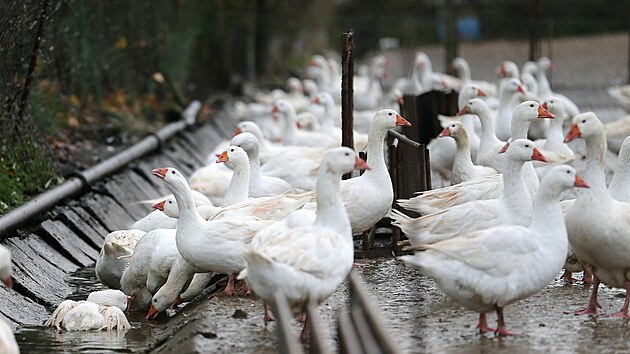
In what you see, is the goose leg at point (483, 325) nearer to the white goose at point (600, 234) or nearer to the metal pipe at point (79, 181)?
the white goose at point (600, 234)

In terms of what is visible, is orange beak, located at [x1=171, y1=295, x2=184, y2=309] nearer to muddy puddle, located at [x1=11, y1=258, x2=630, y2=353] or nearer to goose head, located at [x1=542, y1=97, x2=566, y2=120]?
muddy puddle, located at [x1=11, y1=258, x2=630, y2=353]

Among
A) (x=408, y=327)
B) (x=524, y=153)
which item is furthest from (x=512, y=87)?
(x=408, y=327)

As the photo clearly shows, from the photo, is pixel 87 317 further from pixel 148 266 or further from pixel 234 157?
pixel 234 157

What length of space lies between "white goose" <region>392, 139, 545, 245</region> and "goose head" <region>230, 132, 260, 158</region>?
122 inches

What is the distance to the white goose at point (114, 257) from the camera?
10.3 meters

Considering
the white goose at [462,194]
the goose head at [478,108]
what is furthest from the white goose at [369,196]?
the goose head at [478,108]

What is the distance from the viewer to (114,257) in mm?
10406

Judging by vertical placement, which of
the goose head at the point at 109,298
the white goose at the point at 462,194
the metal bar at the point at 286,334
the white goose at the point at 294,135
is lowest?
the goose head at the point at 109,298

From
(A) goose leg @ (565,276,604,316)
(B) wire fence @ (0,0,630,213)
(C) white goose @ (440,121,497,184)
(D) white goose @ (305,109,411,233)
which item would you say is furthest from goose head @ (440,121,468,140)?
(B) wire fence @ (0,0,630,213)

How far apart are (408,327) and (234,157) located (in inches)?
127

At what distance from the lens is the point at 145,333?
29.8 ft

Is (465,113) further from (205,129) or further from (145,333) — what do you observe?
(205,129)

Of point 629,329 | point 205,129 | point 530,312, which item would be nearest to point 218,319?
point 530,312

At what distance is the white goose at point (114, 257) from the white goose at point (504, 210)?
8.51 ft
